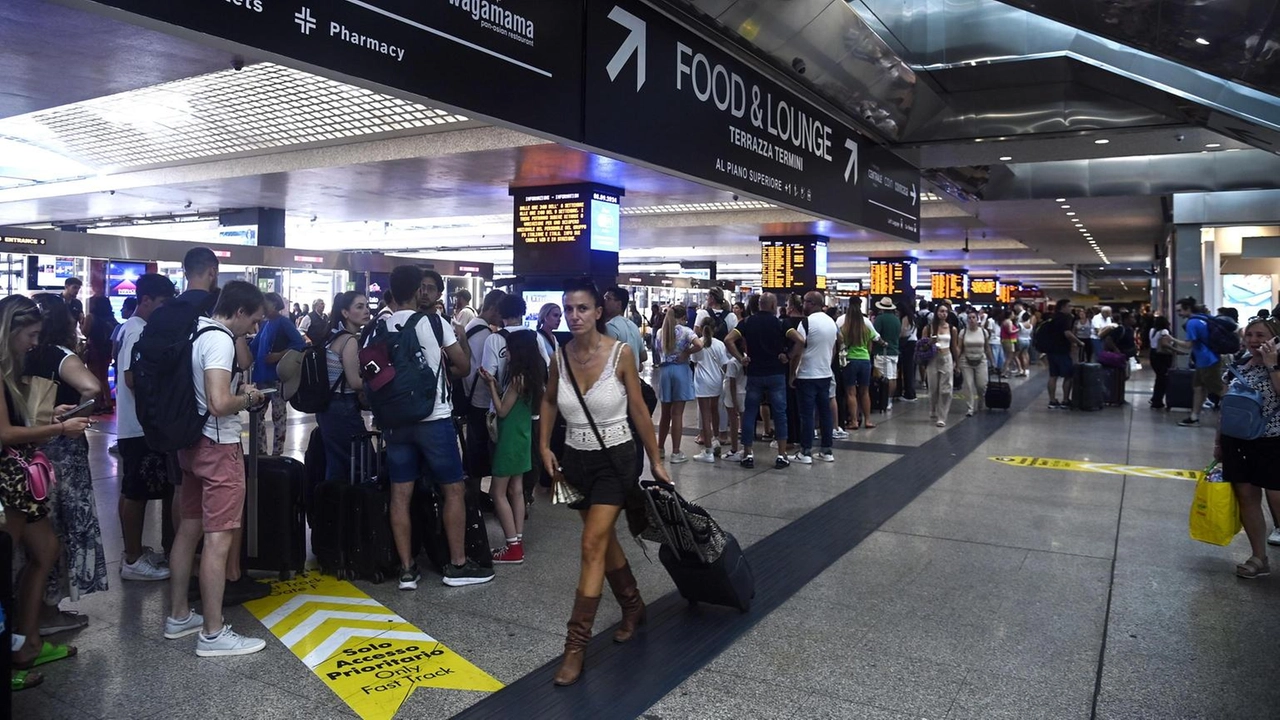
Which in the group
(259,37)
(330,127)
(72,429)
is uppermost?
(330,127)

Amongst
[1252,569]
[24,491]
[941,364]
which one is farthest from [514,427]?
[941,364]

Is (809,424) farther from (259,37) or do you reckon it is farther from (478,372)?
(259,37)

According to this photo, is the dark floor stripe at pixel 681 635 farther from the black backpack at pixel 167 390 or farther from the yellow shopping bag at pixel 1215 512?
the yellow shopping bag at pixel 1215 512

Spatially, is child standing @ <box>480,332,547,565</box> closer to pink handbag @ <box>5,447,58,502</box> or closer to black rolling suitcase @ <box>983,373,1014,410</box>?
pink handbag @ <box>5,447,58,502</box>

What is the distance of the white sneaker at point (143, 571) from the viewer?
5043 mm

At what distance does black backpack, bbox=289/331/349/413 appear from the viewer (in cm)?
533

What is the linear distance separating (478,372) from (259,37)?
11.9ft

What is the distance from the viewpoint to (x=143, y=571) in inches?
199

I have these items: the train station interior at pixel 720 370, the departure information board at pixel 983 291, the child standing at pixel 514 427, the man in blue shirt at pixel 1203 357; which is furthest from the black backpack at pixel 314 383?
the departure information board at pixel 983 291

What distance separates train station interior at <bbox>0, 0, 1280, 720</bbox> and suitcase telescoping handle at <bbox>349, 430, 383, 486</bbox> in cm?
57

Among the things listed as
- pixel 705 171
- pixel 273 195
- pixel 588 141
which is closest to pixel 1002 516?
pixel 705 171

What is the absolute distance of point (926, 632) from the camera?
4.23 metres

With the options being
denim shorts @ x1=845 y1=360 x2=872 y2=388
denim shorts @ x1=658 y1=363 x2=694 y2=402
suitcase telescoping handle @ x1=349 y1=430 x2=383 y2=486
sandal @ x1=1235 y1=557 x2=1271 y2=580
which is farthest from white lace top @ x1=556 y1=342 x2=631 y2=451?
denim shorts @ x1=845 y1=360 x2=872 y2=388

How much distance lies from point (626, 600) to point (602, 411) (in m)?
1.03
